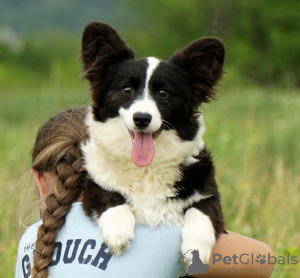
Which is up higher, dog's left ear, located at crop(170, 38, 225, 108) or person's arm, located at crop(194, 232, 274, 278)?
dog's left ear, located at crop(170, 38, 225, 108)

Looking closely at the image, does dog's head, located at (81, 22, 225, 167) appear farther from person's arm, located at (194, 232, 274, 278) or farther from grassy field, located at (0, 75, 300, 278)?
person's arm, located at (194, 232, 274, 278)

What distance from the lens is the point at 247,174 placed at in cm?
559

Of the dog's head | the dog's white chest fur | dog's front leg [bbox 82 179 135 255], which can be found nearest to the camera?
dog's front leg [bbox 82 179 135 255]

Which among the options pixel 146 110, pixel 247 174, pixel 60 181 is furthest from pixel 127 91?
pixel 247 174

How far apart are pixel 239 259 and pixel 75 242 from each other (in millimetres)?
770

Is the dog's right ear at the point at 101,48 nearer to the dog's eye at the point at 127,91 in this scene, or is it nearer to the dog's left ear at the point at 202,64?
the dog's eye at the point at 127,91

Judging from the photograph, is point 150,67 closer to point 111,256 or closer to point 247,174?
point 111,256

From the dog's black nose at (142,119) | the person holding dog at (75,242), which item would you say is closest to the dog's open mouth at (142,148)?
the dog's black nose at (142,119)

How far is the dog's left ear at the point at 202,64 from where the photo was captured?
3.06 metres

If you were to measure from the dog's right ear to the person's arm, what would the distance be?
118 cm

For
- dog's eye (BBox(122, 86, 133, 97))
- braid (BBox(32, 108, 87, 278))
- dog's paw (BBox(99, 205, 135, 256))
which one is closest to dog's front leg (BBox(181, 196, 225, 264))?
dog's paw (BBox(99, 205, 135, 256))

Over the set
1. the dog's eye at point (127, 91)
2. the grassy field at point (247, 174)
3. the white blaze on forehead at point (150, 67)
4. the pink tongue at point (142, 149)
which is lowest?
the grassy field at point (247, 174)

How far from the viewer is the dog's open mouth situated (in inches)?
113

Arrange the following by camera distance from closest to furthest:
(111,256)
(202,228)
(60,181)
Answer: (111,256) < (202,228) < (60,181)
